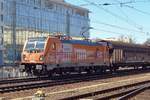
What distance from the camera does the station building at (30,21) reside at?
81875 millimetres

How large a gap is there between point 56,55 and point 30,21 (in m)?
64.5

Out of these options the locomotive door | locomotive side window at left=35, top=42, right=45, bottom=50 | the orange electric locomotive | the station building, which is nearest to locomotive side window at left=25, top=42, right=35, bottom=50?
the orange electric locomotive

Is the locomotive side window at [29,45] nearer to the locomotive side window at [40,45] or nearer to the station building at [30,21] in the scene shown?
the locomotive side window at [40,45]

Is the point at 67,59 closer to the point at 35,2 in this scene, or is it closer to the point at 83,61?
the point at 83,61

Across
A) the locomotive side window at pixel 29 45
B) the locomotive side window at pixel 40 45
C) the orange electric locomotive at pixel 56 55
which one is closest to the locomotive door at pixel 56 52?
the orange electric locomotive at pixel 56 55

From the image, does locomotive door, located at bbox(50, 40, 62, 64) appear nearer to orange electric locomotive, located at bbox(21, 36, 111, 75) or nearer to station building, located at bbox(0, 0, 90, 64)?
orange electric locomotive, located at bbox(21, 36, 111, 75)

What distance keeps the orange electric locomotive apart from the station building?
2931 centimetres

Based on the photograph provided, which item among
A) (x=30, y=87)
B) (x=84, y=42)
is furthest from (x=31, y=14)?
(x=30, y=87)

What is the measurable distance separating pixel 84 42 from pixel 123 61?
30.5 feet

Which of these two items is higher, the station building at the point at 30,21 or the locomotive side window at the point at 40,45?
the station building at the point at 30,21

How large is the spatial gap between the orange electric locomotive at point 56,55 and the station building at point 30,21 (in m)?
29.3

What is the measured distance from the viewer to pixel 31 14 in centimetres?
9612

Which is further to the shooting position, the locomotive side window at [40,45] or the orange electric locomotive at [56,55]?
the locomotive side window at [40,45]

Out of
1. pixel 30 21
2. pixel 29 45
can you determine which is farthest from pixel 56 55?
pixel 30 21
